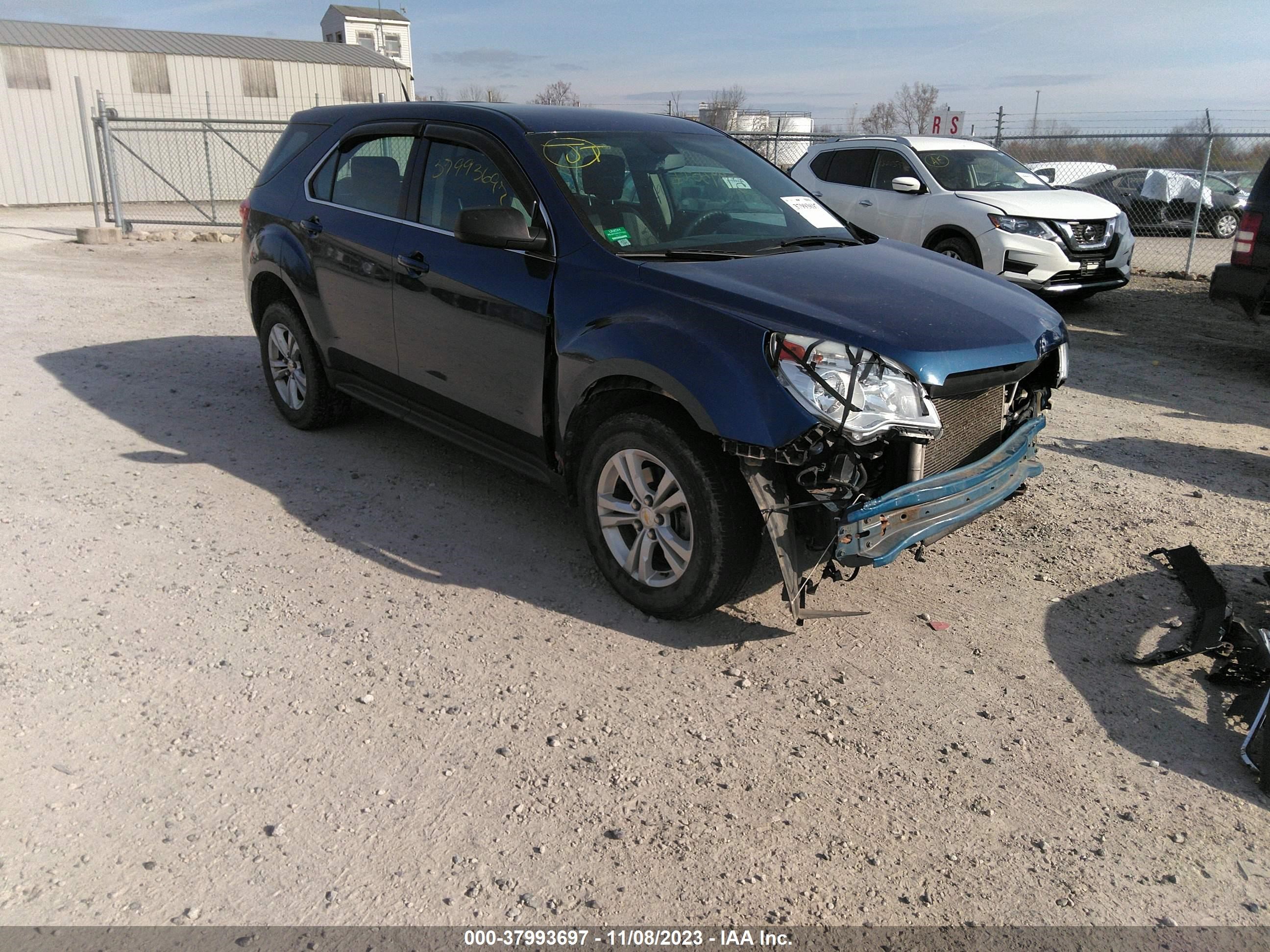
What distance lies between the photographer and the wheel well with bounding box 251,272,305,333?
19.2ft

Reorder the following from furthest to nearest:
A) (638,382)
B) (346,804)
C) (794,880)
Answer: (638,382), (346,804), (794,880)

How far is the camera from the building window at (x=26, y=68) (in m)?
23.7

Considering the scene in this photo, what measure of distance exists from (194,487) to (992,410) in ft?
13.3

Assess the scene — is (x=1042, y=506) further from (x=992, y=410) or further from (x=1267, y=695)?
(x=1267, y=695)

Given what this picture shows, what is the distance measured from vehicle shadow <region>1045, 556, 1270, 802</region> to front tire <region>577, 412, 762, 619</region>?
1.34 meters

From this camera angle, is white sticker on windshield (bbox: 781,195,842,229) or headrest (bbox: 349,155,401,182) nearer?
white sticker on windshield (bbox: 781,195,842,229)

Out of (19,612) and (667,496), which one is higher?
(667,496)

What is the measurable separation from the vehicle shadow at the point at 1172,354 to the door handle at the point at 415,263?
5.30 meters

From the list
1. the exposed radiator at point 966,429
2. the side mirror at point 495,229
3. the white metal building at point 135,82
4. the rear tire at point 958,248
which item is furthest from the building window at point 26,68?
the exposed radiator at point 966,429

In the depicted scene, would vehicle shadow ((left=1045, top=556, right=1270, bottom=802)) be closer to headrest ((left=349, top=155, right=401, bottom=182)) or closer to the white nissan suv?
headrest ((left=349, top=155, right=401, bottom=182))

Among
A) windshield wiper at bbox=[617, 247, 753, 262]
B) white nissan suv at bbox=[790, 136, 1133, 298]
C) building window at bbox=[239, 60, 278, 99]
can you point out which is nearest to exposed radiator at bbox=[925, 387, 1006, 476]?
windshield wiper at bbox=[617, 247, 753, 262]

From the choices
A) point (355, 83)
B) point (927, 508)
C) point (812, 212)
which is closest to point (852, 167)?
point (812, 212)

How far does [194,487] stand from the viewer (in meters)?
5.21

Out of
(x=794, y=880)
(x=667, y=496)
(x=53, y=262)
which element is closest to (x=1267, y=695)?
(x=794, y=880)
